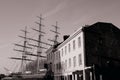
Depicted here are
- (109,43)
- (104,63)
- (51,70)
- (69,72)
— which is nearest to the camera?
(104,63)

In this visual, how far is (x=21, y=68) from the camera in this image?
8506 cm

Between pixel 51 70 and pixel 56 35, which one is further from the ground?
pixel 56 35

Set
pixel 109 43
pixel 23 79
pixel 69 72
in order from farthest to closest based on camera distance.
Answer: pixel 23 79 < pixel 69 72 < pixel 109 43

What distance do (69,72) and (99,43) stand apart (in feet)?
28.9

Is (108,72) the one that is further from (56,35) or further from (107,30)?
(56,35)

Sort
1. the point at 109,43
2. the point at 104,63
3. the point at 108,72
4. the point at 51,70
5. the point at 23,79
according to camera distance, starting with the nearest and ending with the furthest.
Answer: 1. the point at 108,72
2. the point at 104,63
3. the point at 109,43
4. the point at 51,70
5. the point at 23,79

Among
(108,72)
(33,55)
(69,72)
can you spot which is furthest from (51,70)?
(33,55)

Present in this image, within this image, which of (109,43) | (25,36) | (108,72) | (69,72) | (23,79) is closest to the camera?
(108,72)

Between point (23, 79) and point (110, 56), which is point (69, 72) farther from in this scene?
point (23, 79)

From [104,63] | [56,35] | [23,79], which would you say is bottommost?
[23,79]

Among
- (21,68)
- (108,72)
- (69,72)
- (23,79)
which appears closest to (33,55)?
(21,68)

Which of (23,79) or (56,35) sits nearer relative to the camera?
(23,79)

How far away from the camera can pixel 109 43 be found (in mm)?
30031

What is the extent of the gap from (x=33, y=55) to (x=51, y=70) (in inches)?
1419
